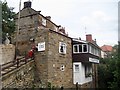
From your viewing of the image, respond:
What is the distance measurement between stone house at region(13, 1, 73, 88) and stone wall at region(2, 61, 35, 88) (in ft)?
3.53

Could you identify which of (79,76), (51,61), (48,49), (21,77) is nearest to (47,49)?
(48,49)

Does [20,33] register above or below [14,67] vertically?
above

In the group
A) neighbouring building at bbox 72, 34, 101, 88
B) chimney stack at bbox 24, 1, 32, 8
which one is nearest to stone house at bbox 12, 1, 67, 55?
chimney stack at bbox 24, 1, 32, 8

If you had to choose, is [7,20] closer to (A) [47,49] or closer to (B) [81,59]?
(A) [47,49]

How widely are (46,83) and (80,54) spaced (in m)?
7.45

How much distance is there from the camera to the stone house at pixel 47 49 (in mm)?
22172

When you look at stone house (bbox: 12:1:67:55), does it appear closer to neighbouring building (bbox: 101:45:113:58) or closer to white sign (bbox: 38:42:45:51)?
white sign (bbox: 38:42:45:51)

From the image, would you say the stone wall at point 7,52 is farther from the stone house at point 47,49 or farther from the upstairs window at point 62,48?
the upstairs window at point 62,48

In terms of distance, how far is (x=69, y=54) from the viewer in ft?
86.1

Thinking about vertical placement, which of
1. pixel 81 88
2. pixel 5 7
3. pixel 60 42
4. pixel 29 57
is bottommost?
pixel 81 88

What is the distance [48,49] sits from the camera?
22.2 metres

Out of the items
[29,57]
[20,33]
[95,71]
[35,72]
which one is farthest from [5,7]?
[95,71]

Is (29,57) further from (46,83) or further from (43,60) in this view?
(46,83)

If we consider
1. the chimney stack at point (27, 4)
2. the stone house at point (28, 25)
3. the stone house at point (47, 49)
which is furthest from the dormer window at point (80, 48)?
the chimney stack at point (27, 4)
